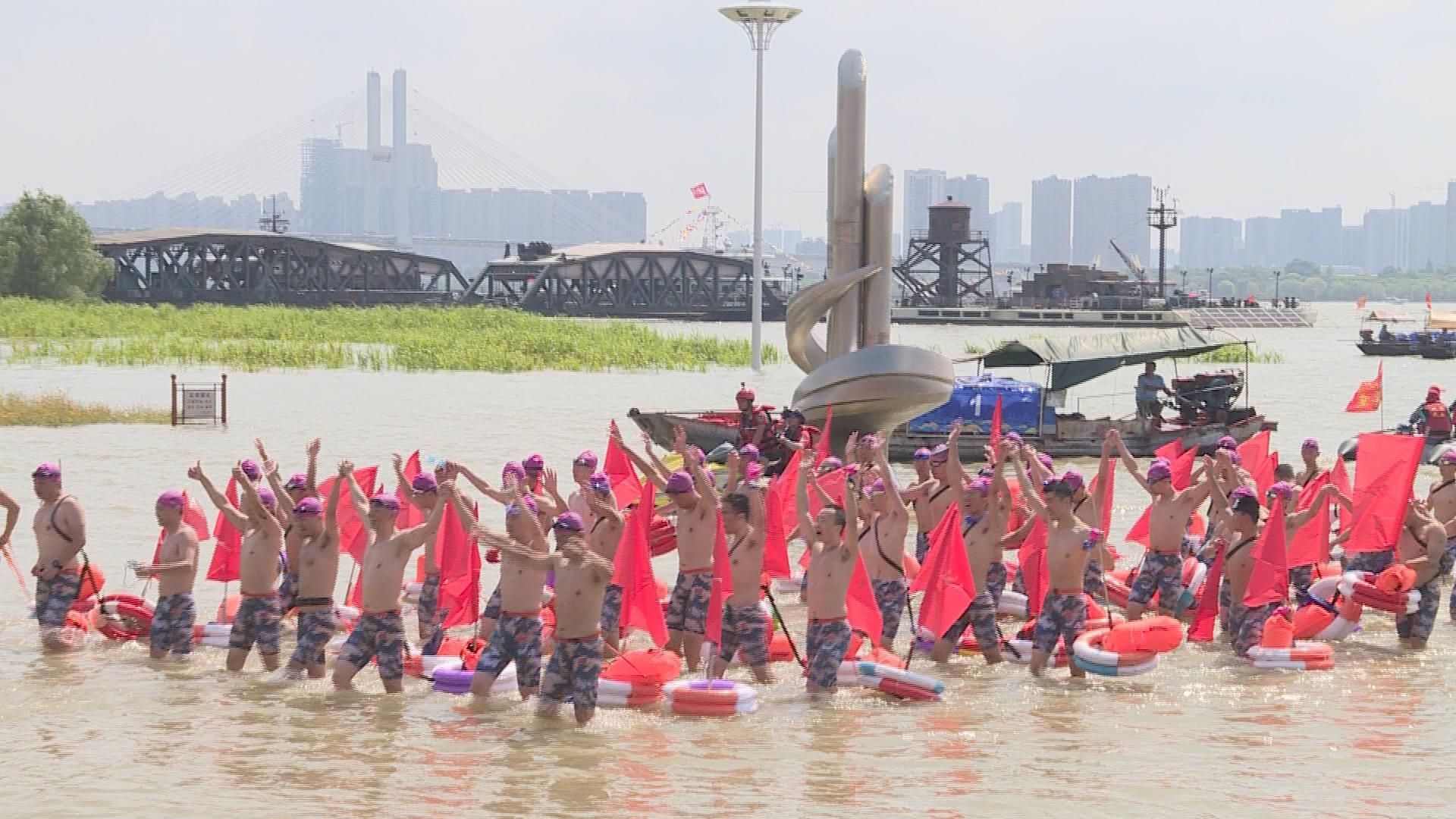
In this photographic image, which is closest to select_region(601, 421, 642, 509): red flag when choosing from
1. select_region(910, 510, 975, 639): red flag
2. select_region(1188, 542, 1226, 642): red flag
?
select_region(910, 510, 975, 639): red flag

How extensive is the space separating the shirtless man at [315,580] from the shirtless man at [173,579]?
3.38ft

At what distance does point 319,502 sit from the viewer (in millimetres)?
12766

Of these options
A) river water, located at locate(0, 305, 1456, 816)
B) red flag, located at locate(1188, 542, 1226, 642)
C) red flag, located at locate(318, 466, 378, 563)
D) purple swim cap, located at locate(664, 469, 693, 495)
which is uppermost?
purple swim cap, located at locate(664, 469, 693, 495)

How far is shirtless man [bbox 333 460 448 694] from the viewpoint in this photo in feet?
39.4

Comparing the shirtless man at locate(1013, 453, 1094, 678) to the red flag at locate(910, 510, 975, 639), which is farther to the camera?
the red flag at locate(910, 510, 975, 639)

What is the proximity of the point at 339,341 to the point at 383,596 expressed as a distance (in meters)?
55.6

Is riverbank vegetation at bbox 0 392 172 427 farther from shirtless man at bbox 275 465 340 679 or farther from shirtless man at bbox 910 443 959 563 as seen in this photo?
shirtless man at bbox 910 443 959 563

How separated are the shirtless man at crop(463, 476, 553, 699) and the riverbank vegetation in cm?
2400

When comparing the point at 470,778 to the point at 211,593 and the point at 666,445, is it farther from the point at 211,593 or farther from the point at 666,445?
the point at 666,445

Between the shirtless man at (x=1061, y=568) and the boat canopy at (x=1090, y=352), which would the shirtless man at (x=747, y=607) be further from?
the boat canopy at (x=1090, y=352)

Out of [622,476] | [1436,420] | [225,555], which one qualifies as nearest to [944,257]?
[1436,420]

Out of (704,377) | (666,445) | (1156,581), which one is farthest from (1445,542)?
(704,377)

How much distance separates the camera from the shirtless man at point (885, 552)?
531 inches

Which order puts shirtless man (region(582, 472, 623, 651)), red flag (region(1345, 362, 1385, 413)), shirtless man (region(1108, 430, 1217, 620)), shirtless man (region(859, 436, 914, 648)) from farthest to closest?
red flag (region(1345, 362, 1385, 413)), shirtless man (region(1108, 430, 1217, 620)), shirtless man (region(859, 436, 914, 648)), shirtless man (region(582, 472, 623, 651))
